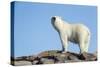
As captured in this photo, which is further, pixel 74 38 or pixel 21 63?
pixel 74 38

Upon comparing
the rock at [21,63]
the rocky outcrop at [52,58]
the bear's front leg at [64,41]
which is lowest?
the rock at [21,63]

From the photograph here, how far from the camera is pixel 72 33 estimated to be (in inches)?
76.9

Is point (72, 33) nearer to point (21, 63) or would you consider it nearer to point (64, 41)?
point (64, 41)

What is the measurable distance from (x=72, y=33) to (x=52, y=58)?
291 mm

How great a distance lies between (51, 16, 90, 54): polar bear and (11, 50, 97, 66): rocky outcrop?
0.05 metres

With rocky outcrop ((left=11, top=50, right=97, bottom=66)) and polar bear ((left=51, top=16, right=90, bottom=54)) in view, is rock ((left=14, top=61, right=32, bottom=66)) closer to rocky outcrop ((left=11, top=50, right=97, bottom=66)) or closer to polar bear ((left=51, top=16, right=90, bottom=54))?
rocky outcrop ((left=11, top=50, right=97, bottom=66))

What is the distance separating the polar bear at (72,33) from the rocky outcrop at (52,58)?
0.05m

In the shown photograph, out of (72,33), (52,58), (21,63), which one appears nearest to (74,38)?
(72,33)

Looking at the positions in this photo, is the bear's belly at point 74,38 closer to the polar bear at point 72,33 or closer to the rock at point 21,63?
the polar bear at point 72,33

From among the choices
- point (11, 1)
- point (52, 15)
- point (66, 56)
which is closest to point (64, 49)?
point (66, 56)

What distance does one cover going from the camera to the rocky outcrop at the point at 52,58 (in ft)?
5.80

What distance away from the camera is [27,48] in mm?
1791

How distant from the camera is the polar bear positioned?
190 cm

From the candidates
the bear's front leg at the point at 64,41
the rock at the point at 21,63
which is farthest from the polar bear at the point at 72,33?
the rock at the point at 21,63
